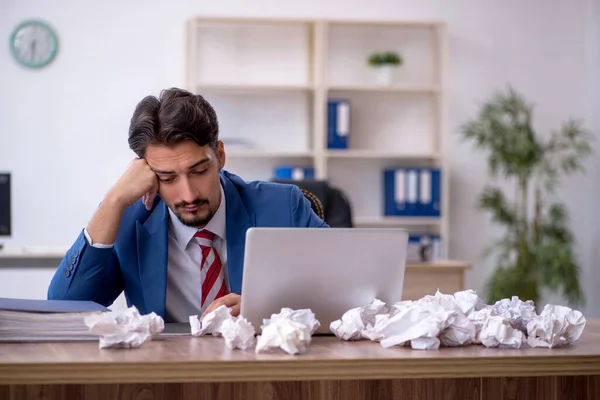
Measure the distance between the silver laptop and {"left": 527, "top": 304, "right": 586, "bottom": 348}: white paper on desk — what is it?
0.28 meters

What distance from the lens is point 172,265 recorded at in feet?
7.45

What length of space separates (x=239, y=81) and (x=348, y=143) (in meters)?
0.81

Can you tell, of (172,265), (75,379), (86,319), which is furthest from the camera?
(172,265)

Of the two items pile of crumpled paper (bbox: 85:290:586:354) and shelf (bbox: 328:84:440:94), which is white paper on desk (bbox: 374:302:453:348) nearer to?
pile of crumpled paper (bbox: 85:290:586:354)

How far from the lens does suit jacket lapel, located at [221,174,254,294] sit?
2.21 meters

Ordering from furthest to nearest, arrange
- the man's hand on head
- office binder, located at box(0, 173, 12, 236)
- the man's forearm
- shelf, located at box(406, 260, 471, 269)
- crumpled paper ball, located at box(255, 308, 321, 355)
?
shelf, located at box(406, 260, 471, 269) < office binder, located at box(0, 173, 12, 236) < the man's forearm < the man's hand on head < crumpled paper ball, located at box(255, 308, 321, 355)

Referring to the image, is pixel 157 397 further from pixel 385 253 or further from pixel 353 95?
pixel 353 95

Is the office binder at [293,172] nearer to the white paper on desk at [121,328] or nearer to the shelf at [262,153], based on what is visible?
the shelf at [262,153]

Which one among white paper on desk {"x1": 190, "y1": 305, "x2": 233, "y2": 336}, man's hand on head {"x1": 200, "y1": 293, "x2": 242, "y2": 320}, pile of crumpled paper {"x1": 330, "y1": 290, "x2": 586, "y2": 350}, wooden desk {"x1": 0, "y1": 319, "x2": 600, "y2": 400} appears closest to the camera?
wooden desk {"x1": 0, "y1": 319, "x2": 600, "y2": 400}

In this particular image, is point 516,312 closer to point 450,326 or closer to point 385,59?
point 450,326

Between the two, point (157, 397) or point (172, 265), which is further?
point (172, 265)

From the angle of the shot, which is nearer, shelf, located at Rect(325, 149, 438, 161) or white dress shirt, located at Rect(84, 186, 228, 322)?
white dress shirt, located at Rect(84, 186, 228, 322)

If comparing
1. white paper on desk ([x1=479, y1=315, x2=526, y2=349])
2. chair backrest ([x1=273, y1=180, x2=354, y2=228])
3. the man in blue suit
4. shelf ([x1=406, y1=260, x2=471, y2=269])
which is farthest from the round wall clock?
white paper on desk ([x1=479, y1=315, x2=526, y2=349])

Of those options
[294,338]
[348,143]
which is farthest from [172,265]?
[348,143]
